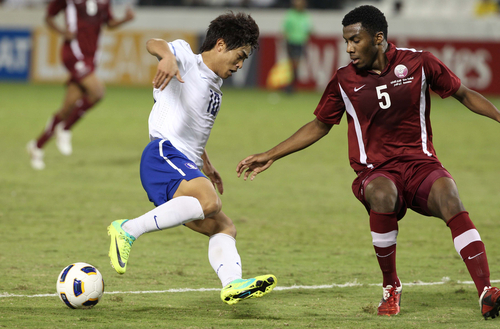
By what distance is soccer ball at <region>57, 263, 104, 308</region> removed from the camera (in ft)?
13.3

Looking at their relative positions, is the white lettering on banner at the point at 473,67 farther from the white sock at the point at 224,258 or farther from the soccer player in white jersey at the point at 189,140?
the white sock at the point at 224,258

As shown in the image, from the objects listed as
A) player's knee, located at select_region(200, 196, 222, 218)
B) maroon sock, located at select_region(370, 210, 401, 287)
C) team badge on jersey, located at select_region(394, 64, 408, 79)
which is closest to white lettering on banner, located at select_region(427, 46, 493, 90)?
team badge on jersey, located at select_region(394, 64, 408, 79)

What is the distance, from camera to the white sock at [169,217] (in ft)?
13.1

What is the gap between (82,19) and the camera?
33.5 feet

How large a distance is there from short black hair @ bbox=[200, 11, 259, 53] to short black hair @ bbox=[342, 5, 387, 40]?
0.55 metres

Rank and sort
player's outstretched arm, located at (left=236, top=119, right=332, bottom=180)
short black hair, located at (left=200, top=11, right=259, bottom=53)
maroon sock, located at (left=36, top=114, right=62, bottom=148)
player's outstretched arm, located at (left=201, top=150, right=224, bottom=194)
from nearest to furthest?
1. short black hair, located at (left=200, top=11, right=259, bottom=53)
2. player's outstretched arm, located at (left=236, top=119, right=332, bottom=180)
3. player's outstretched arm, located at (left=201, top=150, right=224, bottom=194)
4. maroon sock, located at (left=36, top=114, right=62, bottom=148)

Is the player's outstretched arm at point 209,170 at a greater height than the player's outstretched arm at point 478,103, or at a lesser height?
lesser

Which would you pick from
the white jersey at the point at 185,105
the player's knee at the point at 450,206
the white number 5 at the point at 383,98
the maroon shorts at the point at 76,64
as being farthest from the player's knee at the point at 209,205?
the maroon shorts at the point at 76,64

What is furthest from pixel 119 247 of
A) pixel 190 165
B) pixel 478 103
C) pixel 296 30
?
pixel 296 30

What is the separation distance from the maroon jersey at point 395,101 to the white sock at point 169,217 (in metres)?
1.07

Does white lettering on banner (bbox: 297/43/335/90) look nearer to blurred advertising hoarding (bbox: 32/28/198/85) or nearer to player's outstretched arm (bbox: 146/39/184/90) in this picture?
blurred advertising hoarding (bbox: 32/28/198/85)

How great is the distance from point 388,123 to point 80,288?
1978 mm

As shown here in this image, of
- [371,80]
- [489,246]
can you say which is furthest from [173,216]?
[489,246]

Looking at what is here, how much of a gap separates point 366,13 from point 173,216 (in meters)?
1.59
